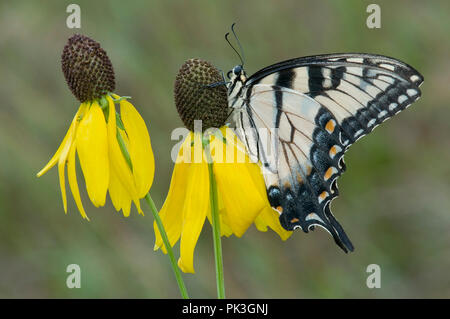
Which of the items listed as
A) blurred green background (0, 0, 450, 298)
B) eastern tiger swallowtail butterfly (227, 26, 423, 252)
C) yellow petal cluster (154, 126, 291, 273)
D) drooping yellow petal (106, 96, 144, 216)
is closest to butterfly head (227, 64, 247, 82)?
eastern tiger swallowtail butterfly (227, 26, 423, 252)

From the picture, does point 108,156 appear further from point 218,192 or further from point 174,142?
point 174,142

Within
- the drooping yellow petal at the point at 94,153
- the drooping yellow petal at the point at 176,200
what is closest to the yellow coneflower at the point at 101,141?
the drooping yellow petal at the point at 94,153

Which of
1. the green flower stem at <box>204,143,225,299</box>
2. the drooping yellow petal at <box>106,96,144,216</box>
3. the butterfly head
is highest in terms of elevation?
the butterfly head

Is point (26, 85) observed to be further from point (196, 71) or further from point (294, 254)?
point (196, 71)

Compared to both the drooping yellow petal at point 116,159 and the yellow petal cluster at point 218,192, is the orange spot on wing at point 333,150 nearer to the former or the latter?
the yellow petal cluster at point 218,192

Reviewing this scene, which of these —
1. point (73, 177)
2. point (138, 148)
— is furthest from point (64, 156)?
point (138, 148)

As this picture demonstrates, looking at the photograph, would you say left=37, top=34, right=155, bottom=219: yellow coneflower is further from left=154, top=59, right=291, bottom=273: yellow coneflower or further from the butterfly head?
the butterfly head

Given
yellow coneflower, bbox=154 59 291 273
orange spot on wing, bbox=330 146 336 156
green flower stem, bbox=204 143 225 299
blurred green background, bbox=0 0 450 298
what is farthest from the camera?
blurred green background, bbox=0 0 450 298
